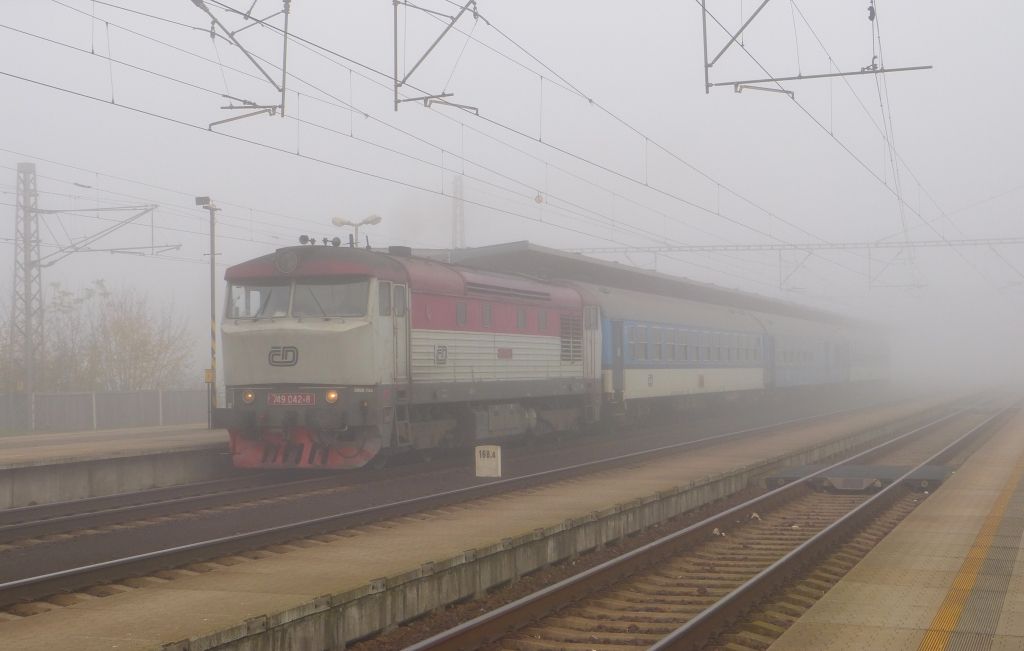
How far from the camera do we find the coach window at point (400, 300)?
18883 millimetres

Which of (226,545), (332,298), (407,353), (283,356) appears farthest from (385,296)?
(226,545)

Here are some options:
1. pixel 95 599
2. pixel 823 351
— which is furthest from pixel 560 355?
pixel 823 351

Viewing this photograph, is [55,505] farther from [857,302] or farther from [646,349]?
[857,302]

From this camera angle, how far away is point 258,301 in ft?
62.6

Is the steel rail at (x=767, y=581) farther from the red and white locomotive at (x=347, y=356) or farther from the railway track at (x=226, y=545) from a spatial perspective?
the red and white locomotive at (x=347, y=356)

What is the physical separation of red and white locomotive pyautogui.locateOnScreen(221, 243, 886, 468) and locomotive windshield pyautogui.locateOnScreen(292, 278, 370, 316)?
0.08 feet

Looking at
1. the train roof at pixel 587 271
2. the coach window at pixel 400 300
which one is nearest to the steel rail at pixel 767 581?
the coach window at pixel 400 300

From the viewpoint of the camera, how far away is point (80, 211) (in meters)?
34.7

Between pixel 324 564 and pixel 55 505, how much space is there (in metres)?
7.71

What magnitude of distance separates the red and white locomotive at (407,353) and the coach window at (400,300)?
0.09ft

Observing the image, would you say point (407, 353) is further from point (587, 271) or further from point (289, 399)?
point (587, 271)

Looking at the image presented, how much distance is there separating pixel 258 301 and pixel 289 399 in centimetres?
208

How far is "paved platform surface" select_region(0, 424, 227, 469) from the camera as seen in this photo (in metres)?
19.1

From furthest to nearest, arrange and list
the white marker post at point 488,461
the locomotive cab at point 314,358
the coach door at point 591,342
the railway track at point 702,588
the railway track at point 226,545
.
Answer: the coach door at point 591,342
the locomotive cab at point 314,358
the white marker post at point 488,461
the railway track at point 226,545
the railway track at point 702,588
